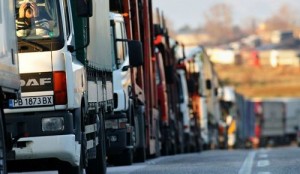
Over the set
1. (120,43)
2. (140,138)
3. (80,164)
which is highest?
(120,43)

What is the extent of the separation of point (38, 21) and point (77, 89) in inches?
33.2

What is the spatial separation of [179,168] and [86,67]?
442 cm

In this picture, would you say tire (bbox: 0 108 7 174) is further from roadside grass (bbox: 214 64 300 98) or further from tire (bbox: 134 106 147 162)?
roadside grass (bbox: 214 64 300 98)

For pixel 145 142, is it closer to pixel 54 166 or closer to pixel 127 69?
pixel 127 69

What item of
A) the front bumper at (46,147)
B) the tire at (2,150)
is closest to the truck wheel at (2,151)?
the tire at (2,150)

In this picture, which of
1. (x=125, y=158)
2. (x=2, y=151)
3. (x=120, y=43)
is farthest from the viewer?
(x=125, y=158)

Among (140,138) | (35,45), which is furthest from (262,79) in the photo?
(35,45)

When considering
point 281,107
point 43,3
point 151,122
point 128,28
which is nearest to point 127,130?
point 128,28

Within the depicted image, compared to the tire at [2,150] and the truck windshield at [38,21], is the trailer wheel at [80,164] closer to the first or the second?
the truck windshield at [38,21]

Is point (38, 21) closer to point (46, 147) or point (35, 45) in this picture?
point (35, 45)

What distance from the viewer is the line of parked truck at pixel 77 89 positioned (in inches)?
513

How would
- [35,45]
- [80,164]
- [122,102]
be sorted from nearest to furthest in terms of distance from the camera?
[35,45]
[80,164]
[122,102]

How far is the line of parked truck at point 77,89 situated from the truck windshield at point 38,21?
1 cm

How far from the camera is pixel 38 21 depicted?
13578 mm
